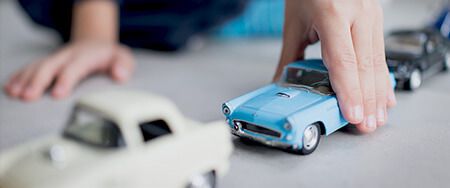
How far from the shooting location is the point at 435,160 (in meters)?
0.52

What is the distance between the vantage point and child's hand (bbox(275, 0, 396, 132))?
1.79ft

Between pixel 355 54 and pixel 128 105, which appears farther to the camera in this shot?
pixel 355 54

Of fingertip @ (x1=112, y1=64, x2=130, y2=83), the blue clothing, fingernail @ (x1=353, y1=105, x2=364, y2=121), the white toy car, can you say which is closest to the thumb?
fingernail @ (x1=353, y1=105, x2=364, y2=121)

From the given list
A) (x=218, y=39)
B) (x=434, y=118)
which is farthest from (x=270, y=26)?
(x=434, y=118)

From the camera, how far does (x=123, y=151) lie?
15.9 inches

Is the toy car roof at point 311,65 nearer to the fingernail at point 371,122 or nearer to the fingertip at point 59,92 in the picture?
the fingernail at point 371,122

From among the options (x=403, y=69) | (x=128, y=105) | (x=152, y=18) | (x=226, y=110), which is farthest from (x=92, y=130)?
(x=152, y=18)

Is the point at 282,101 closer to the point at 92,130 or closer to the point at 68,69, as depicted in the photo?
the point at 92,130

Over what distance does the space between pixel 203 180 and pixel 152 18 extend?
2.84 ft

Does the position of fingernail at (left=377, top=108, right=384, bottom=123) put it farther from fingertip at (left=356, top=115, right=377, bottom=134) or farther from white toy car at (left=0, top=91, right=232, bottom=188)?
white toy car at (left=0, top=91, right=232, bottom=188)

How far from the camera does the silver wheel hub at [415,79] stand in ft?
2.42

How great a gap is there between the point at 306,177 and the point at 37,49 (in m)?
1.12

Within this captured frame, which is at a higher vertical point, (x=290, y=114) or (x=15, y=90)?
(x=290, y=114)

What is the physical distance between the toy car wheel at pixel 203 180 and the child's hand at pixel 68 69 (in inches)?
20.8
